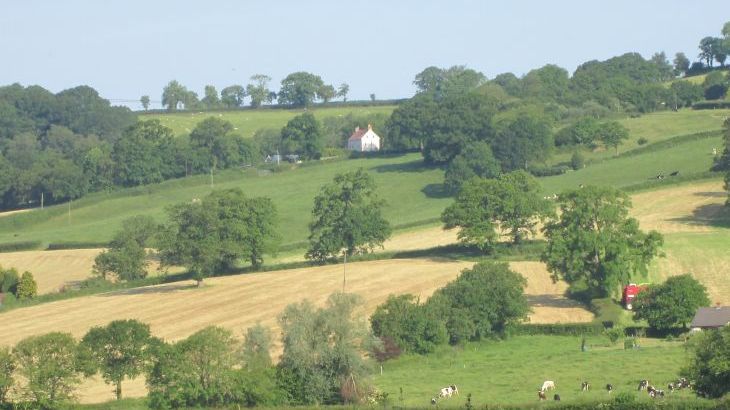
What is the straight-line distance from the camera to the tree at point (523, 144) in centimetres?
13975

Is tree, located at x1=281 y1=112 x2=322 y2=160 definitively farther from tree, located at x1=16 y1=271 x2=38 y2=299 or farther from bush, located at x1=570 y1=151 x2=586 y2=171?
tree, located at x1=16 y1=271 x2=38 y2=299

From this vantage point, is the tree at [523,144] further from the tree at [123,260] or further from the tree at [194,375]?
the tree at [194,375]

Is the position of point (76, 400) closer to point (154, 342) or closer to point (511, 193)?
point (154, 342)

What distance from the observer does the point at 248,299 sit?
93000 millimetres

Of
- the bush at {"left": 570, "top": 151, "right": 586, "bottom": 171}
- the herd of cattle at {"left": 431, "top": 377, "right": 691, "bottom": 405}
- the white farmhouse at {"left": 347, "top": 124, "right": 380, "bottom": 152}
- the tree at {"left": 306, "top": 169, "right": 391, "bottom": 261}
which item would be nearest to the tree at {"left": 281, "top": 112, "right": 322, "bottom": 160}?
the white farmhouse at {"left": 347, "top": 124, "right": 380, "bottom": 152}

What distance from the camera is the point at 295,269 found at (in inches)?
4146

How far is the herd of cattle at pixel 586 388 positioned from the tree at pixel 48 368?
15912 mm

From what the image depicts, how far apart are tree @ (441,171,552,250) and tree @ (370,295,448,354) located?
27257 mm

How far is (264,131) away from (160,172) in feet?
95.8

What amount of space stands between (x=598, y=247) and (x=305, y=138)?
3825 inches

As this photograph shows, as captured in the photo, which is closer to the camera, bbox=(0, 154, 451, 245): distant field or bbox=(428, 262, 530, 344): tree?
bbox=(428, 262, 530, 344): tree

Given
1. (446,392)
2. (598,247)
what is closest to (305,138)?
(598,247)

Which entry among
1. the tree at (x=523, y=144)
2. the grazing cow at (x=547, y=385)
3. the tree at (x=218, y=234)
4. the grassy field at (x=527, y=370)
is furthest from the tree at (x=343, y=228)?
the grazing cow at (x=547, y=385)

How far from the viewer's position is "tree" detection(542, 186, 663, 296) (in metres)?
83.8
